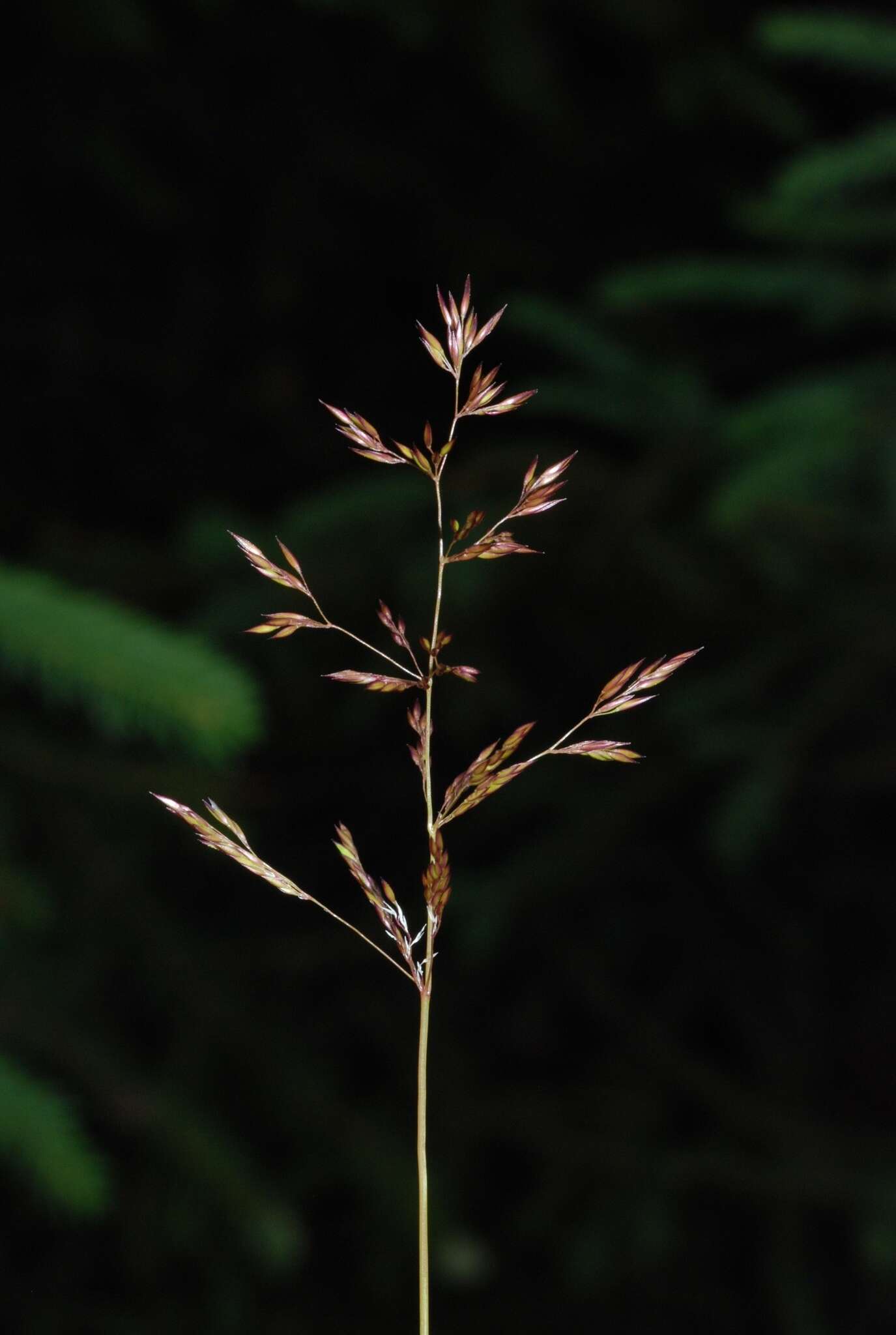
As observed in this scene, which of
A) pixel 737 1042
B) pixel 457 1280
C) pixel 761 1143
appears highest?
pixel 737 1042

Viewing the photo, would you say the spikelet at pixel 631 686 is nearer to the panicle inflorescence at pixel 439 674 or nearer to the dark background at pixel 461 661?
the panicle inflorescence at pixel 439 674


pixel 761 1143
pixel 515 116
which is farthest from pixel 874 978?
pixel 515 116

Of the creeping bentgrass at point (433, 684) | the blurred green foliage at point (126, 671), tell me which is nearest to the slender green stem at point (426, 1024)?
the creeping bentgrass at point (433, 684)

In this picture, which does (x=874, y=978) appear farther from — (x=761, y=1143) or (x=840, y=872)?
(x=761, y=1143)

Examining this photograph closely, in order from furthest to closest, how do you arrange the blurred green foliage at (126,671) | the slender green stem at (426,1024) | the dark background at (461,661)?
the dark background at (461,661), the blurred green foliage at (126,671), the slender green stem at (426,1024)

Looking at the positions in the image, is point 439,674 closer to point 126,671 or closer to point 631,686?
point 631,686

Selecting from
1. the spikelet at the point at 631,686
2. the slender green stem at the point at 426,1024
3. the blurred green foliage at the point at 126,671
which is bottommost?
the slender green stem at the point at 426,1024
